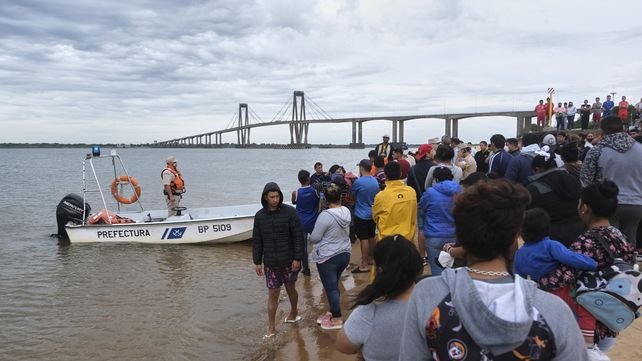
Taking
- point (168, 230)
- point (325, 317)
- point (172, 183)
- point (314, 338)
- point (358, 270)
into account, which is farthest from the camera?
point (168, 230)

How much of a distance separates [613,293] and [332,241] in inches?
103

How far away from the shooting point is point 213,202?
25.1 metres

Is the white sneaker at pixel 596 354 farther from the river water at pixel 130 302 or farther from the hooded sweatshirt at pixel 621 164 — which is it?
the river water at pixel 130 302

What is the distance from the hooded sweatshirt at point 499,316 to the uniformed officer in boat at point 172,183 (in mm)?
9741

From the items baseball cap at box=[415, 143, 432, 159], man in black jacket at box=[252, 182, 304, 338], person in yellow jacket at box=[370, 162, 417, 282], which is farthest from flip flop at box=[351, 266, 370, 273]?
person in yellow jacket at box=[370, 162, 417, 282]

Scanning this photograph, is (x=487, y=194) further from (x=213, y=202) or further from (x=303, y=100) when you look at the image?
(x=303, y=100)

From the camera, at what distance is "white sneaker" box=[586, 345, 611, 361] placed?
8.29 feet

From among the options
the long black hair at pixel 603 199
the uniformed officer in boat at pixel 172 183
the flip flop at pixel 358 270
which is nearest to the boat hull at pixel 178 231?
the uniformed officer in boat at pixel 172 183

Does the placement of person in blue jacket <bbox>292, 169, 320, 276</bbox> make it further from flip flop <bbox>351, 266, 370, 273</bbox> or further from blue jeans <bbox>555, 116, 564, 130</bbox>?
blue jeans <bbox>555, 116, 564, 130</bbox>

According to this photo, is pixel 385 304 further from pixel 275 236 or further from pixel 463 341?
pixel 275 236

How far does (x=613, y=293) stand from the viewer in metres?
2.52

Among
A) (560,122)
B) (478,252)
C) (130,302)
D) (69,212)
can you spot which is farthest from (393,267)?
(560,122)

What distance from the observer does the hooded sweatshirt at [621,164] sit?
3.98 metres

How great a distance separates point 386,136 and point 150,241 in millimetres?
6107
